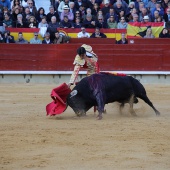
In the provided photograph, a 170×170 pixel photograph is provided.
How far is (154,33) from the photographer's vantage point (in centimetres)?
1723

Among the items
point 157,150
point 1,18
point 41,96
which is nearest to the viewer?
point 157,150

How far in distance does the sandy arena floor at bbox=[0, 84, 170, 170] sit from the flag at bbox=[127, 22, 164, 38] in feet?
15.0

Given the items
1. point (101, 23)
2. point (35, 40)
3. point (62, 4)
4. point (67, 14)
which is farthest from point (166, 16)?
point (35, 40)

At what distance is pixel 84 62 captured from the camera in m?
10.9

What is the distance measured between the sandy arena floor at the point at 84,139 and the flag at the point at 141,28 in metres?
4.57

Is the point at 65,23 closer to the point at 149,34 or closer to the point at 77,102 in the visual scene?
the point at 149,34

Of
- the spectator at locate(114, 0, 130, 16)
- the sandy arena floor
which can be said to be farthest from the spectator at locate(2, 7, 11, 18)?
the sandy arena floor

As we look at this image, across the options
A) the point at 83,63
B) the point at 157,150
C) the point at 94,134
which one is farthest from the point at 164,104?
the point at 157,150

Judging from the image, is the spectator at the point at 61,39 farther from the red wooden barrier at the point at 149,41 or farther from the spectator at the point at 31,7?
the red wooden barrier at the point at 149,41

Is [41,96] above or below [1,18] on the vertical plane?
below

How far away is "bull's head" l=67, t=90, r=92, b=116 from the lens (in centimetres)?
1065

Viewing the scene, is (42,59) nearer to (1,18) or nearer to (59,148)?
(1,18)

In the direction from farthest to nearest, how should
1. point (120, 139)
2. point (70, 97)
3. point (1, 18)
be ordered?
1. point (1, 18)
2. point (70, 97)
3. point (120, 139)

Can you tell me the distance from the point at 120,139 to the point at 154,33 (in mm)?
8832
